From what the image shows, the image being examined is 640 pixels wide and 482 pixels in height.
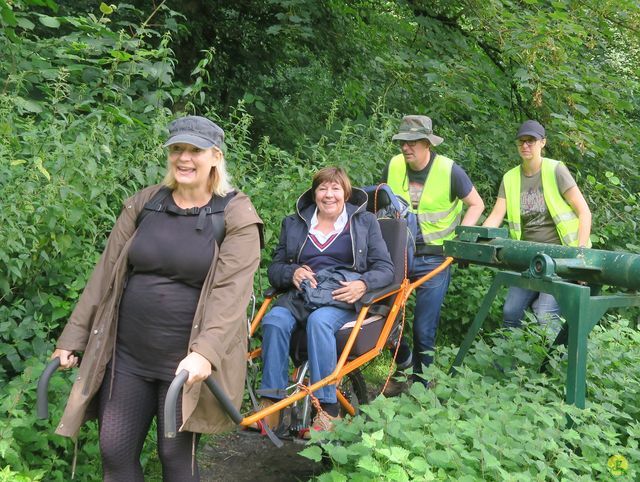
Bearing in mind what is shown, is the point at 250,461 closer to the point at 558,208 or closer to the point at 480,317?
the point at 480,317

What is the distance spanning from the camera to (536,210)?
540 centimetres

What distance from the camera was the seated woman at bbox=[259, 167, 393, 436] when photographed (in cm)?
418

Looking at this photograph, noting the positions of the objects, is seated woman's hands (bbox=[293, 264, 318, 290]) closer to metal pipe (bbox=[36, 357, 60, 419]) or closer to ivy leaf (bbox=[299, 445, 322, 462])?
ivy leaf (bbox=[299, 445, 322, 462])

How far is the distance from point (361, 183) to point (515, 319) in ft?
6.24

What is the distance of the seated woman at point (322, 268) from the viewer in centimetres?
418

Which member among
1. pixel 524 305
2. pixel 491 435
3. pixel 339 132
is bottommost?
Result: pixel 491 435

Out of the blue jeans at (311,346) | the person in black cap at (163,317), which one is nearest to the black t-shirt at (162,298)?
the person in black cap at (163,317)

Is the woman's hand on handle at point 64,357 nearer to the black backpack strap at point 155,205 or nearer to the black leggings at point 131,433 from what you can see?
the black leggings at point 131,433

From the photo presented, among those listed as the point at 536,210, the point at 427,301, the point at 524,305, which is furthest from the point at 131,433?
the point at 536,210

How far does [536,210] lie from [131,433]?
3.46 meters

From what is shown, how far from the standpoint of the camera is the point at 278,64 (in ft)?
30.9

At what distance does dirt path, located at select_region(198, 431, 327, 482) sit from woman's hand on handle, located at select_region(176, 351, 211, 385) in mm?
1634

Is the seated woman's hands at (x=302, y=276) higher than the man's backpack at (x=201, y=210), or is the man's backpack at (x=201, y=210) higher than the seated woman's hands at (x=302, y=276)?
the man's backpack at (x=201, y=210)

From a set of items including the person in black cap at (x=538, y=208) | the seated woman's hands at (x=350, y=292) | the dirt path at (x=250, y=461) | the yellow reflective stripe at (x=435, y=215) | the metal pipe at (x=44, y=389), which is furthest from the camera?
the yellow reflective stripe at (x=435, y=215)
